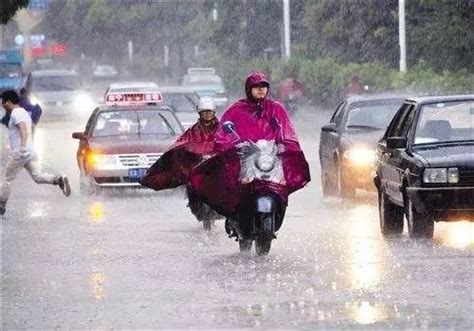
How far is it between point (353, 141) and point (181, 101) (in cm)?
1389

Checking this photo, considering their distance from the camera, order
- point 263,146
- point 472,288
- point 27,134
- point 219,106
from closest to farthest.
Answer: point 472,288 < point 263,146 < point 27,134 < point 219,106

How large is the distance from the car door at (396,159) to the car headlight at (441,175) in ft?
2.53

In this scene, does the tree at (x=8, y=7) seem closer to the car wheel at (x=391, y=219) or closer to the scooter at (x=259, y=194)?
the car wheel at (x=391, y=219)

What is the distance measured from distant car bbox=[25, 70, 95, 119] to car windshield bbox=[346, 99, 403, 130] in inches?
1408

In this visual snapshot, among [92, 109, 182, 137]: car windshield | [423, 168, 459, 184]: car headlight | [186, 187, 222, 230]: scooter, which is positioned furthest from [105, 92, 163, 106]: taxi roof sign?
[423, 168, 459, 184]: car headlight

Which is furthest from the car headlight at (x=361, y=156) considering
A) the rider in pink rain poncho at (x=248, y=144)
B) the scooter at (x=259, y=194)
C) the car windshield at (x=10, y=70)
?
the car windshield at (x=10, y=70)

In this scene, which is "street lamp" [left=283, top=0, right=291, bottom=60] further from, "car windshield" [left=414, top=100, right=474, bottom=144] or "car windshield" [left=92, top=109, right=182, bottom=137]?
"car windshield" [left=414, top=100, right=474, bottom=144]

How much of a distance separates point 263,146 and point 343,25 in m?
47.2

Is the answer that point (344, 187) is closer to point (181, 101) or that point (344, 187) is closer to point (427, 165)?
point (427, 165)

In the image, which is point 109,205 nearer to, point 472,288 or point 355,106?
point 355,106

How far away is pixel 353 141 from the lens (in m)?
24.1

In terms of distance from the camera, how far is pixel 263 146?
16625mm

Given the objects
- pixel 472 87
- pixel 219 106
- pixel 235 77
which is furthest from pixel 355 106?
pixel 235 77

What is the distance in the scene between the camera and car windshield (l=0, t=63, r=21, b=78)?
77.9 metres
